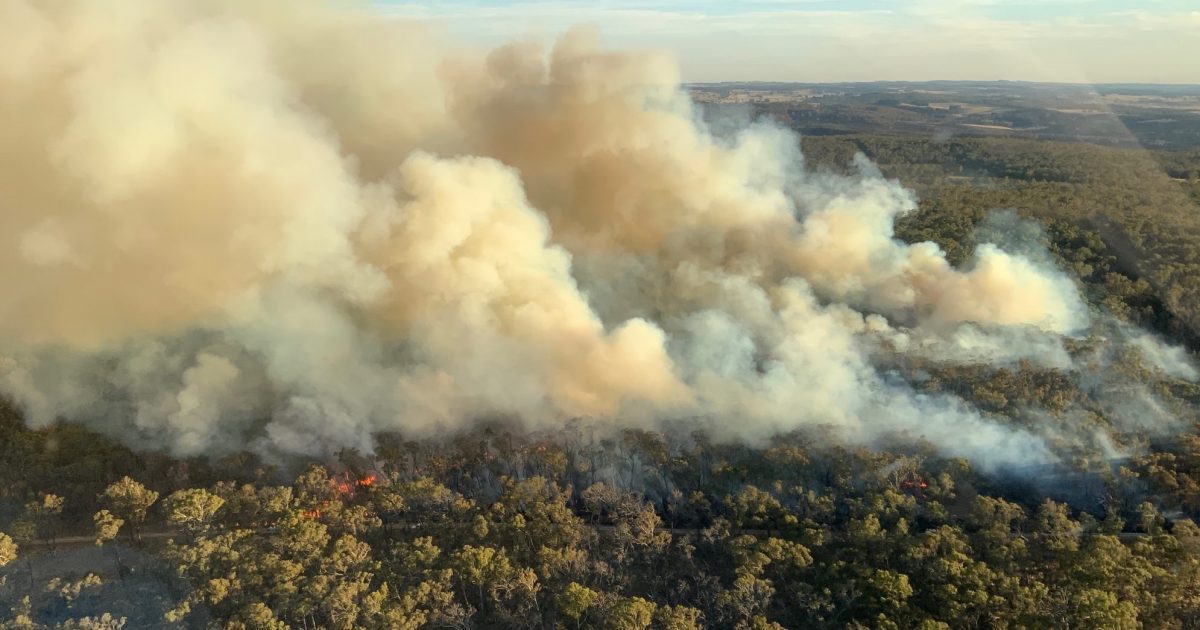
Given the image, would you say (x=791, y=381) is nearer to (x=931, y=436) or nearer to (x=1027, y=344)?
(x=931, y=436)

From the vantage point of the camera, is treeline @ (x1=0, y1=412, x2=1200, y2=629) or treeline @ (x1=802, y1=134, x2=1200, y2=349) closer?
treeline @ (x1=0, y1=412, x2=1200, y2=629)

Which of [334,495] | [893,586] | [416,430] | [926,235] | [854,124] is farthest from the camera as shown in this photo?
[854,124]

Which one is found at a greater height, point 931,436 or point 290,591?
point 931,436

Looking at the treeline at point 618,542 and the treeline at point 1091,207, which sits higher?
the treeline at point 1091,207

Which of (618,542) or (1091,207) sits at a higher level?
(1091,207)

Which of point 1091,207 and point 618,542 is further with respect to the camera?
point 1091,207

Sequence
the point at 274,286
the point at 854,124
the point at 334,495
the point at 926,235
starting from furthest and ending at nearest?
1. the point at 854,124
2. the point at 926,235
3. the point at 274,286
4. the point at 334,495

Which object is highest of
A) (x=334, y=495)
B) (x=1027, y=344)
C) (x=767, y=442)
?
(x=1027, y=344)

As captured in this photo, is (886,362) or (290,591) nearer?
(290,591)

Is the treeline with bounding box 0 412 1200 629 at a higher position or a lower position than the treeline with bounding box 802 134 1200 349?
lower

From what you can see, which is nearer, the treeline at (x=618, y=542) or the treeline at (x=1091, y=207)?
the treeline at (x=618, y=542)

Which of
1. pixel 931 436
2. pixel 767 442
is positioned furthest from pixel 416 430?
pixel 931 436
